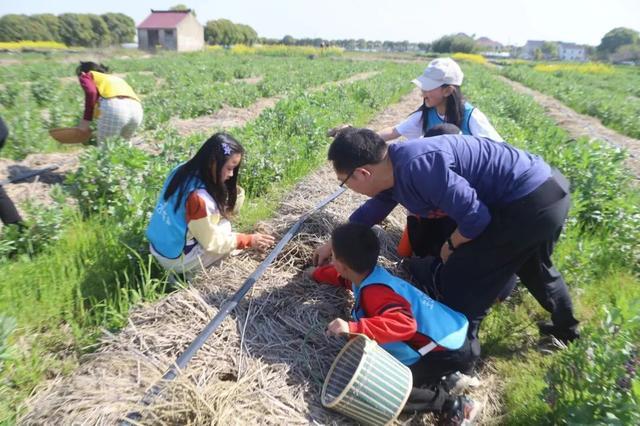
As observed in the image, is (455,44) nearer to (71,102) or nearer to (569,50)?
(569,50)

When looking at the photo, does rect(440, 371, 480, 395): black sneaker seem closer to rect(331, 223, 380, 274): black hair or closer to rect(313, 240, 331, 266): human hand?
rect(331, 223, 380, 274): black hair

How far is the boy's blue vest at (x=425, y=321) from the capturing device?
2.34 m

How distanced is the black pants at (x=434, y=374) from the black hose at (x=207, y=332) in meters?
1.15

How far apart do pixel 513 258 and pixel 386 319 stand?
86cm

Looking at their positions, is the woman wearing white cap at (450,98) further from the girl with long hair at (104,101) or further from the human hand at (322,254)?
the girl with long hair at (104,101)

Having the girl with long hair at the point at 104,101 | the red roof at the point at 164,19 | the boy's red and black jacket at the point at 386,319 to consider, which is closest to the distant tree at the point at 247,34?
the red roof at the point at 164,19

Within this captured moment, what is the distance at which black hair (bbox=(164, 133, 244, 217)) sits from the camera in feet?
9.29

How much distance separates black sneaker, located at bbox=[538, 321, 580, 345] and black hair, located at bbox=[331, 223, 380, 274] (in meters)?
1.48

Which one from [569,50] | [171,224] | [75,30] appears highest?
[569,50]

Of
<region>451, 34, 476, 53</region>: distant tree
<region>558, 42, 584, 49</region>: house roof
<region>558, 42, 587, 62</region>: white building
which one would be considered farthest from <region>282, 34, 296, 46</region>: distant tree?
<region>558, 42, 584, 49</region>: house roof

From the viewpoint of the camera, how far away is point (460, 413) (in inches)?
90.8

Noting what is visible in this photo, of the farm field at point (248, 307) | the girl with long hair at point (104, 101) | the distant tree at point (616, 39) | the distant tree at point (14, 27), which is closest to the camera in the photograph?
the farm field at point (248, 307)

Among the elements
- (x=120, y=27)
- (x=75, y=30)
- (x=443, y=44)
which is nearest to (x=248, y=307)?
(x=75, y=30)

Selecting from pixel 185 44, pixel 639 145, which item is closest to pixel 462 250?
pixel 639 145
